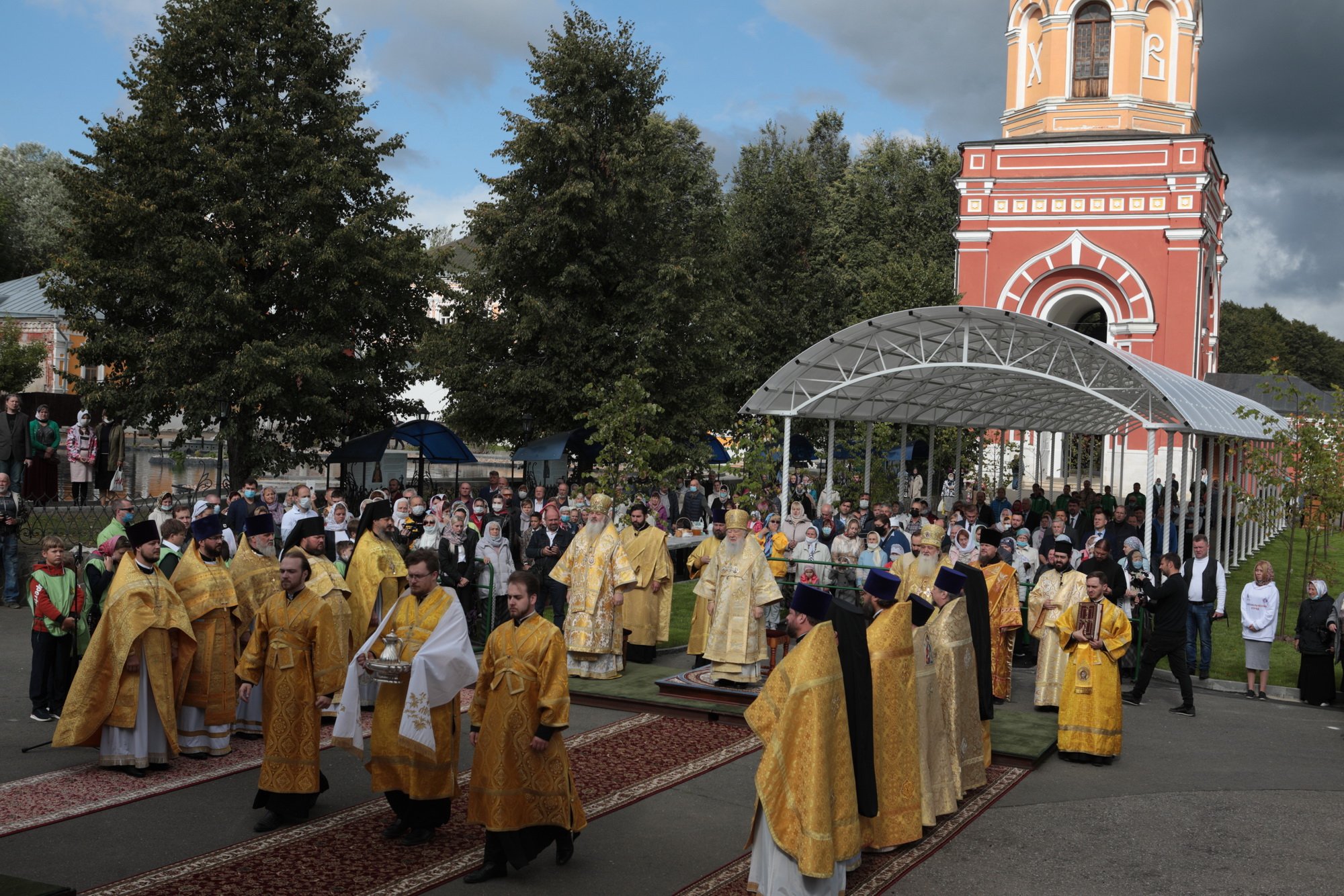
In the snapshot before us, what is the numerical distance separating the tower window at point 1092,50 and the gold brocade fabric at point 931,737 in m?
29.9

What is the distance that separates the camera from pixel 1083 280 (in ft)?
109

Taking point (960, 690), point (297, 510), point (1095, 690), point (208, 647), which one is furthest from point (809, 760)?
point (297, 510)

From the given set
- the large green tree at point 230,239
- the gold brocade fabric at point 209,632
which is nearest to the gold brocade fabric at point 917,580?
the gold brocade fabric at point 209,632

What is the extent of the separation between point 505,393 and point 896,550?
12643mm

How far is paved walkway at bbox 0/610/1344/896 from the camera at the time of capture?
7.11m

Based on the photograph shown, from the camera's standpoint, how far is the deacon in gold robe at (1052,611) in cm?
Answer: 1202

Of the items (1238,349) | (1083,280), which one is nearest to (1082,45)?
(1083,280)

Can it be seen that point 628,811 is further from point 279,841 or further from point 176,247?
point 176,247

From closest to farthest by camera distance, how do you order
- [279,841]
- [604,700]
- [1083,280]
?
[279,841] < [604,700] < [1083,280]

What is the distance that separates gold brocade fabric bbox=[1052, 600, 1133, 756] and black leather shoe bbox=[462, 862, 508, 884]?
5342mm

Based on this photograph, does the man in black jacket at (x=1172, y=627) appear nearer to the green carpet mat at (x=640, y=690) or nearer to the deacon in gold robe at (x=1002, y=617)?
the deacon in gold robe at (x=1002, y=617)

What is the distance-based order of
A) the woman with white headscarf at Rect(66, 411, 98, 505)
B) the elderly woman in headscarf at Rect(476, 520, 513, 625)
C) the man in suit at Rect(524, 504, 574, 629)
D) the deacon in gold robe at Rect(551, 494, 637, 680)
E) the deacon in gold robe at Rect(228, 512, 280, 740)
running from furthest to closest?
the woman with white headscarf at Rect(66, 411, 98, 505) → the man in suit at Rect(524, 504, 574, 629) → the elderly woman in headscarf at Rect(476, 520, 513, 625) → the deacon in gold robe at Rect(551, 494, 637, 680) → the deacon in gold robe at Rect(228, 512, 280, 740)

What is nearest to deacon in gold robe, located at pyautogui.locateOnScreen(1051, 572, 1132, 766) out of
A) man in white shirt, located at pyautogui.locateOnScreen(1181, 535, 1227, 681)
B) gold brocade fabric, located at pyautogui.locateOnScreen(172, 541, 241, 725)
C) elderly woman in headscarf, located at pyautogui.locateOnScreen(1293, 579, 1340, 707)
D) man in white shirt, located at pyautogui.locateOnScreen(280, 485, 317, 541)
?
elderly woman in headscarf, located at pyautogui.locateOnScreen(1293, 579, 1340, 707)

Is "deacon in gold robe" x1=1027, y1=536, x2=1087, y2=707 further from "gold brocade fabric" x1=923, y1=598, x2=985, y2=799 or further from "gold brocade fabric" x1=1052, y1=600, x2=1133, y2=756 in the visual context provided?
"gold brocade fabric" x1=923, y1=598, x2=985, y2=799
